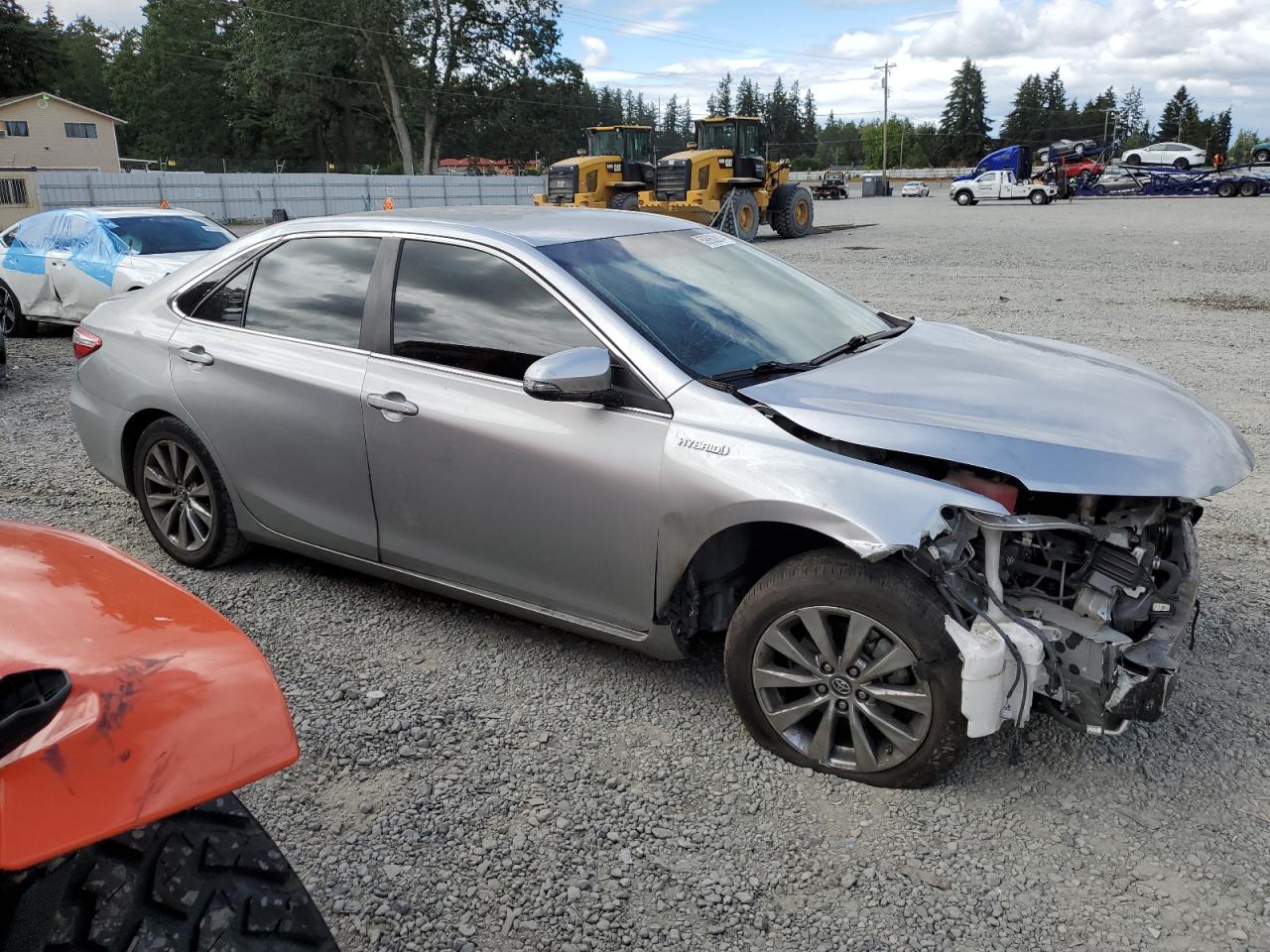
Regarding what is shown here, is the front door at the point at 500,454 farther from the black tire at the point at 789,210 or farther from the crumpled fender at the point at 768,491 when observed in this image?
the black tire at the point at 789,210

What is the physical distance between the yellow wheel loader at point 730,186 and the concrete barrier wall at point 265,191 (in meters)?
14.6

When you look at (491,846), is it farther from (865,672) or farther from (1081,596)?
(1081,596)

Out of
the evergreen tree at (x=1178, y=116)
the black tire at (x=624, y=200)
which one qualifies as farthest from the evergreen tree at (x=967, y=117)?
the black tire at (x=624, y=200)

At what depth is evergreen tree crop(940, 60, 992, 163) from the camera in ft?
395

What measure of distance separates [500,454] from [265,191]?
40980mm

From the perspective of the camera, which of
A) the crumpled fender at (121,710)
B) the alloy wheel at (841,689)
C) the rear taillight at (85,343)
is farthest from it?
the rear taillight at (85,343)

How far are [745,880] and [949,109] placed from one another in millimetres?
134696

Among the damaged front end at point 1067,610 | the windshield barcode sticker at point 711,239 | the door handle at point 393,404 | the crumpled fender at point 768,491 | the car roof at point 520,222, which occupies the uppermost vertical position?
the car roof at point 520,222

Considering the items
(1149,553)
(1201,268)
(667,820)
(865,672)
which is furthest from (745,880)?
(1201,268)

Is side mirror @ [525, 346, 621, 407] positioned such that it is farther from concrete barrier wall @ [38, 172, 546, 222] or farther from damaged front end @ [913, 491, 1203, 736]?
concrete barrier wall @ [38, 172, 546, 222]

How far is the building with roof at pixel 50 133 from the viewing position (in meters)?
60.4

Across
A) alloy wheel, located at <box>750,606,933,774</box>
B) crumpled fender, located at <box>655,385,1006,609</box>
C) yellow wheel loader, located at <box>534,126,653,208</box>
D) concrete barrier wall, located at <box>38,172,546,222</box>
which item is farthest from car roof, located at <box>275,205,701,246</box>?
concrete barrier wall, located at <box>38,172,546,222</box>

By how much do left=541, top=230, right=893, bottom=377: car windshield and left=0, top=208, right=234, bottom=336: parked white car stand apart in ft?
25.1

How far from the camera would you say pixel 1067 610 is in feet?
9.88
